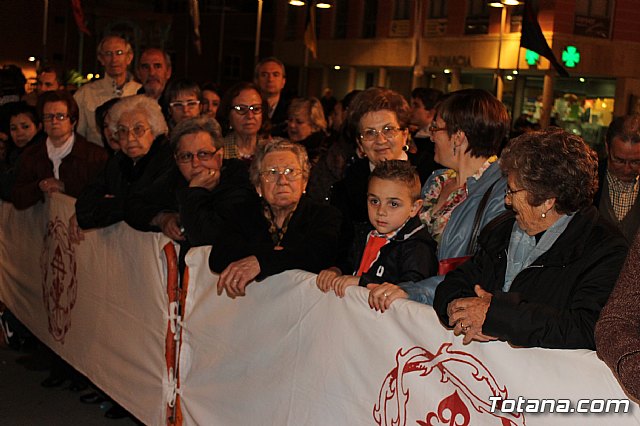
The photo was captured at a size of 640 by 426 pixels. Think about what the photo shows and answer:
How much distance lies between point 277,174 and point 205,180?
2.60ft

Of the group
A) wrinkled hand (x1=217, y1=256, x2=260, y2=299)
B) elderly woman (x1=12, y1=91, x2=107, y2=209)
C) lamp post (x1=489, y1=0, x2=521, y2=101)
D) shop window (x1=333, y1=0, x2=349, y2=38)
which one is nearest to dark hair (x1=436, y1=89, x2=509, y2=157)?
wrinkled hand (x1=217, y1=256, x2=260, y2=299)

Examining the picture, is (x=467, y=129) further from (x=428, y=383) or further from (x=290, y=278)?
(x=428, y=383)

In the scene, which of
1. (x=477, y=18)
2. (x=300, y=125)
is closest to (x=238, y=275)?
(x=300, y=125)

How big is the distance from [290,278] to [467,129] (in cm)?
105

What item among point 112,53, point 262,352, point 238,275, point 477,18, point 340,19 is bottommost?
point 262,352

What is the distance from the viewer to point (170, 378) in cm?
506

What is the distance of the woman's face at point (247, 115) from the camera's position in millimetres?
6504

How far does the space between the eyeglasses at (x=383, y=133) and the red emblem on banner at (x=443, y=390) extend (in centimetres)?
179

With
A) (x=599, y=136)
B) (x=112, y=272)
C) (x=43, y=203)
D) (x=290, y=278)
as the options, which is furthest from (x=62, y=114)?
(x=599, y=136)

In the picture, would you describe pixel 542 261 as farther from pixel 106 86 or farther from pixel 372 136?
pixel 106 86

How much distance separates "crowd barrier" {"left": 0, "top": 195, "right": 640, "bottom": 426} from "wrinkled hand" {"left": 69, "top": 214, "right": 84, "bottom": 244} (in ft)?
0.23

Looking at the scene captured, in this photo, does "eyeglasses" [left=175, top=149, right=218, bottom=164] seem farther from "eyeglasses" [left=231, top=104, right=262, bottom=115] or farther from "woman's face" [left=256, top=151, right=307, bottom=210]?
"eyeglasses" [left=231, top=104, right=262, bottom=115]

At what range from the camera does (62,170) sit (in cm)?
710

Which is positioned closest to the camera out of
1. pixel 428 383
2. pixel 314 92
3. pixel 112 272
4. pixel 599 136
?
pixel 428 383
